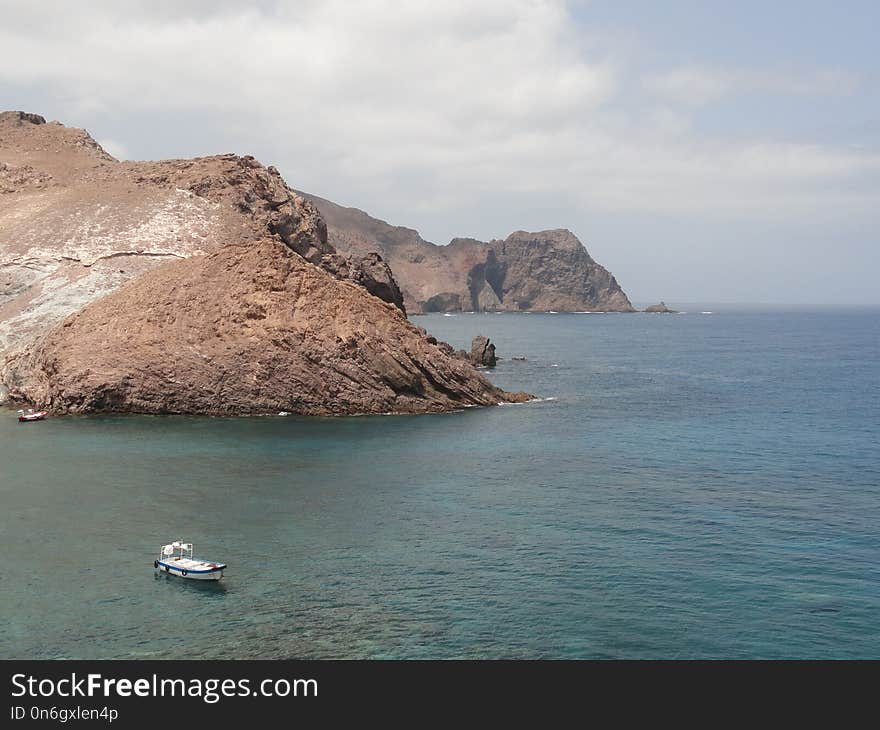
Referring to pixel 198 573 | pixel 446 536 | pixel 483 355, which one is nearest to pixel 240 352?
pixel 446 536

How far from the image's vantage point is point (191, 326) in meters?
83.9

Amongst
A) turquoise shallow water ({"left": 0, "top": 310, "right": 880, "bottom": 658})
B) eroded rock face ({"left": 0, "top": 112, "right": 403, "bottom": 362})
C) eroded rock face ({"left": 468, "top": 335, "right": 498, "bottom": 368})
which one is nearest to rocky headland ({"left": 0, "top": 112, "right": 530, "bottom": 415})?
eroded rock face ({"left": 0, "top": 112, "right": 403, "bottom": 362})

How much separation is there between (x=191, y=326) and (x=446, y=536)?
157 ft

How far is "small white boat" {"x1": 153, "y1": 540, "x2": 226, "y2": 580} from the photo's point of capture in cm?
3731

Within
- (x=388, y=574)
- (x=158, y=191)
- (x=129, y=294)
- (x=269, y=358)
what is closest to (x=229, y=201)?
(x=158, y=191)

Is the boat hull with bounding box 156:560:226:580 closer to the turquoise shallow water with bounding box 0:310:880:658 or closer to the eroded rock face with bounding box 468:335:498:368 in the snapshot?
the turquoise shallow water with bounding box 0:310:880:658

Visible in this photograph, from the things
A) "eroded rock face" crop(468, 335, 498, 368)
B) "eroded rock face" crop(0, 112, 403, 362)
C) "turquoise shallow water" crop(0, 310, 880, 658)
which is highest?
"eroded rock face" crop(0, 112, 403, 362)

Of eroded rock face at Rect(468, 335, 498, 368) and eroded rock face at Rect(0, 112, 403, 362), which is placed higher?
eroded rock face at Rect(0, 112, 403, 362)

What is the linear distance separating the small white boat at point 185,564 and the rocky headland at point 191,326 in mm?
41160

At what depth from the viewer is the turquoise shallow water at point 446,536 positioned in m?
32.5

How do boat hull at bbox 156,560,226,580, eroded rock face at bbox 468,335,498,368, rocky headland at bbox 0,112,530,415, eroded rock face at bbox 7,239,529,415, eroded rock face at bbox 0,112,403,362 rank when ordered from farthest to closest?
eroded rock face at bbox 468,335,498,368 < eroded rock face at bbox 0,112,403,362 < rocky headland at bbox 0,112,530,415 < eroded rock face at bbox 7,239,529,415 < boat hull at bbox 156,560,226,580

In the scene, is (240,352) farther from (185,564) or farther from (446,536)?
(185,564)

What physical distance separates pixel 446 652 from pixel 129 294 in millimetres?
68896

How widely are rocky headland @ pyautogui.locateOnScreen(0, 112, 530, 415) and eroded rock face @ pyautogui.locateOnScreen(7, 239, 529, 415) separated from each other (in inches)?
5.2
